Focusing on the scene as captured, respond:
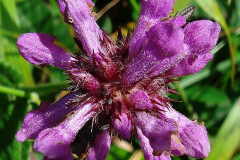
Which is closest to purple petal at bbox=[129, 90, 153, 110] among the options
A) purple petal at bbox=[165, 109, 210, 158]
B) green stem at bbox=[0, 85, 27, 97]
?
purple petal at bbox=[165, 109, 210, 158]

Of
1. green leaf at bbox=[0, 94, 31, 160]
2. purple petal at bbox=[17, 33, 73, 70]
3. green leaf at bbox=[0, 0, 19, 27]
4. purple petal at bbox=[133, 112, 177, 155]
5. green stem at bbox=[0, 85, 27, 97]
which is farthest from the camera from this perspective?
green leaf at bbox=[0, 0, 19, 27]

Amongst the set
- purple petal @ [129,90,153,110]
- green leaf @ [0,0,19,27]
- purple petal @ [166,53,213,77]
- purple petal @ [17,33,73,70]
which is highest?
purple petal @ [166,53,213,77]

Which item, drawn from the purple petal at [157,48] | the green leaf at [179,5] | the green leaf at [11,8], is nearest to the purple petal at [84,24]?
the purple petal at [157,48]

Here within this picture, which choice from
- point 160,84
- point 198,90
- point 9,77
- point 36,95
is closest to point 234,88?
point 198,90

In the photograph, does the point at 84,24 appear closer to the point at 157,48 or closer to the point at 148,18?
the point at 148,18

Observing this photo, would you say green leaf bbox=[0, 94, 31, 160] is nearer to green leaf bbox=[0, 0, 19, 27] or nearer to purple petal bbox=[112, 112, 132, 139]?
green leaf bbox=[0, 0, 19, 27]

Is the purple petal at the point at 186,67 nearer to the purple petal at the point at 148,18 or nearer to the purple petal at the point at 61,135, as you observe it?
the purple petal at the point at 148,18

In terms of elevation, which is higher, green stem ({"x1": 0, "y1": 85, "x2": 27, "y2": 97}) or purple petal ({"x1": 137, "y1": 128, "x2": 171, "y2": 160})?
purple petal ({"x1": 137, "y1": 128, "x2": 171, "y2": 160})
